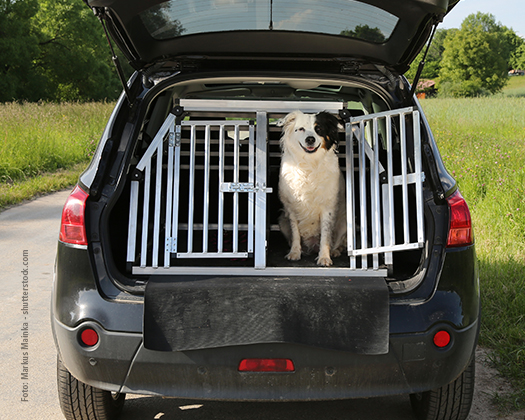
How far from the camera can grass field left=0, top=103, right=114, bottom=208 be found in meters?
9.74

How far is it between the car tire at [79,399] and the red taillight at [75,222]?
61 cm

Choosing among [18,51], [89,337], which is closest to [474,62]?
[18,51]

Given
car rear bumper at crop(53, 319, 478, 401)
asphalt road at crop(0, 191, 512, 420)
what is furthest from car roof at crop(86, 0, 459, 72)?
asphalt road at crop(0, 191, 512, 420)

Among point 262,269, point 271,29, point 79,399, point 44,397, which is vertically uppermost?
point 271,29

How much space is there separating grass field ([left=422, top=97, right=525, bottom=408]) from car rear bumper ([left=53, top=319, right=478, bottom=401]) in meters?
1.12

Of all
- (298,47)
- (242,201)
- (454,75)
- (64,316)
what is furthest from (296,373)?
(454,75)

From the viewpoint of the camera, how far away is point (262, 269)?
2.49 m

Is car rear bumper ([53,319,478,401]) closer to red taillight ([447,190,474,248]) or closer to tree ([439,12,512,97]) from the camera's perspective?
red taillight ([447,190,474,248])

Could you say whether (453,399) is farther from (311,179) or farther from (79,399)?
(79,399)

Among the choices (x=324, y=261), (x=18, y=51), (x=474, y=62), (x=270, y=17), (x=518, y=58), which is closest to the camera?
(x=270, y=17)

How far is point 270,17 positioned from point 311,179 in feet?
3.56

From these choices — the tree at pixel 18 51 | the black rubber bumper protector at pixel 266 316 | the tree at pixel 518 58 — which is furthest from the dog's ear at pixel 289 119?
the tree at pixel 518 58

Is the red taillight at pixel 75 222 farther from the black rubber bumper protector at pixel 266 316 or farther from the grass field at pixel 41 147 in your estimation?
the grass field at pixel 41 147

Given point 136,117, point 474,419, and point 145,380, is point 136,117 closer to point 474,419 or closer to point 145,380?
point 145,380
